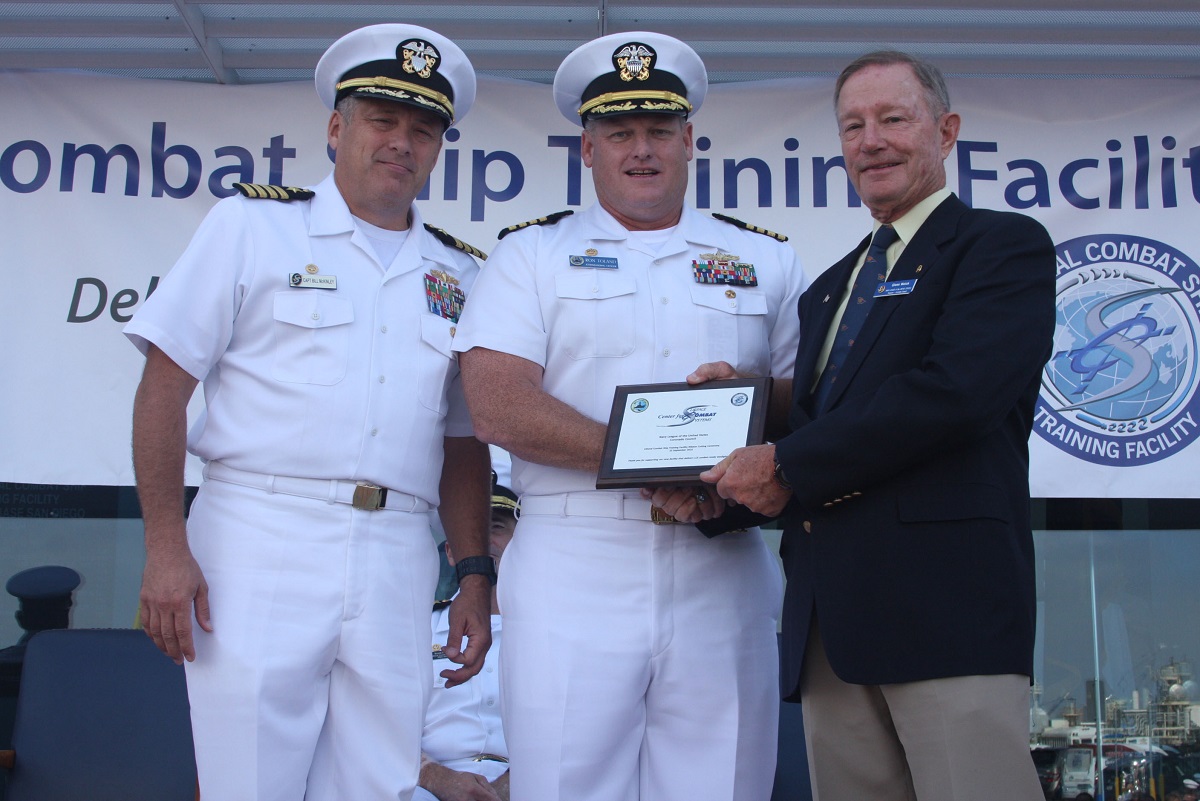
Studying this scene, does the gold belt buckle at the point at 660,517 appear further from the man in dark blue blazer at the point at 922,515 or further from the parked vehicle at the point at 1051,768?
the parked vehicle at the point at 1051,768

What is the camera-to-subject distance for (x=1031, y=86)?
153 inches

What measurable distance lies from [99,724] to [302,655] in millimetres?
1384

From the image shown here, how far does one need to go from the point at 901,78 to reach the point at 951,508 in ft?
3.00

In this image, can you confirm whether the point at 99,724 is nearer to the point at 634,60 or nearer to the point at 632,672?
the point at 632,672

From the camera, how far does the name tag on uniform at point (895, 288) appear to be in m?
2.13

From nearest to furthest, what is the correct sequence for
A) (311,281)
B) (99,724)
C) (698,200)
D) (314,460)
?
1. (314,460)
2. (311,281)
3. (99,724)
4. (698,200)

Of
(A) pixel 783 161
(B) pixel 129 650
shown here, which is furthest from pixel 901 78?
(B) pixel 129 650

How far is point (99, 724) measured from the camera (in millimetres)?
3258

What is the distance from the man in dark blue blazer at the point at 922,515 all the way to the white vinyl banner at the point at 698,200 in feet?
5.70

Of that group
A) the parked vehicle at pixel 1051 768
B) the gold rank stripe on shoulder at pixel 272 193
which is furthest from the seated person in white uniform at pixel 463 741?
the parked vehicle at pixel 1051 768

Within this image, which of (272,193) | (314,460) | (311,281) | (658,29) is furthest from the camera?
(658,29)

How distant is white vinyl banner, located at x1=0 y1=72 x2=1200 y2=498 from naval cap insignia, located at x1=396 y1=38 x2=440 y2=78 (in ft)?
4.02

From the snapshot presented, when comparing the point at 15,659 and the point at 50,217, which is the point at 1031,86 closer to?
the point at 50,217

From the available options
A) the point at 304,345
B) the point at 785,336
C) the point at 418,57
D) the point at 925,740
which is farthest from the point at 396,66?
the point at 925,740
